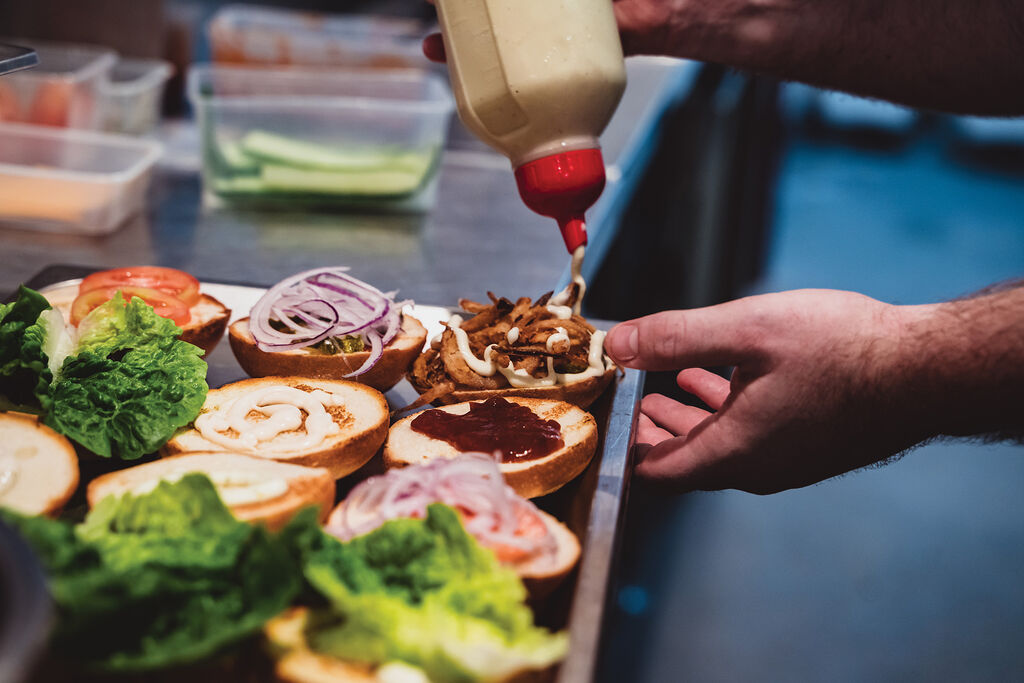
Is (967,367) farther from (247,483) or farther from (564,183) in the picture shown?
(247,483)

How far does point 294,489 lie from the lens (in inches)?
51.4

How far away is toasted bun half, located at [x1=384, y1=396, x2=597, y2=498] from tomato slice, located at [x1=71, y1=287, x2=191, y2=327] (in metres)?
0.51

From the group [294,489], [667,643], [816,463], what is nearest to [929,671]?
[667,643]

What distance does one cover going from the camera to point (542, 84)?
1.58 metres

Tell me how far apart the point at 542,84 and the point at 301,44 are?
2.16 metres

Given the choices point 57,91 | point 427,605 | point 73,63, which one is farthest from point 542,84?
point 73,63

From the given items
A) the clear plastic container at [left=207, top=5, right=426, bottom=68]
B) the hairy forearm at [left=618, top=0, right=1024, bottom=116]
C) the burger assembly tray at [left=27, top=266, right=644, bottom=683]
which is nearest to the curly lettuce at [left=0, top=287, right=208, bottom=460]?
the burger assembly tray at [left=27, top=266, right=644, bottom=683]

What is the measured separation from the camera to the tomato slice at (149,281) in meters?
1.83

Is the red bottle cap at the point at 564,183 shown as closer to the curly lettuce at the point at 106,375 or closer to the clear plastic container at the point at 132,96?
the curly lettuce at the point at 106,375

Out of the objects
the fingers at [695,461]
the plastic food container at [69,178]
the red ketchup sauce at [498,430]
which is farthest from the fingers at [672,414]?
the plastic food container at [69,178]

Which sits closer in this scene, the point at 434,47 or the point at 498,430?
the point at 498,430

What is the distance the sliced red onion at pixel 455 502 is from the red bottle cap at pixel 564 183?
57cm

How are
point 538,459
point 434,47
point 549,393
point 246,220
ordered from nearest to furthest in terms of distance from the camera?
point 538,459 → point 549,393 → point 434,47 → point 246,220

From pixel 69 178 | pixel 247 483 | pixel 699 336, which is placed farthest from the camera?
pixel 69 178
